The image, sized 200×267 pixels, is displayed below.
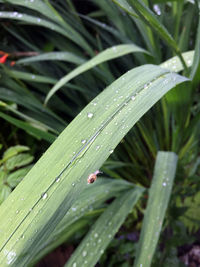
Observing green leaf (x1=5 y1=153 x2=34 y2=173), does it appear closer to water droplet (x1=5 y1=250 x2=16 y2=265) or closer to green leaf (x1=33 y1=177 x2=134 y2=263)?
green leaf (x1=33 y1=177 x2=134 y2=263)

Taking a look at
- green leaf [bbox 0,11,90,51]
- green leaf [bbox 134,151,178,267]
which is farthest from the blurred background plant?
green leaf [bbox 134,151,178,267]

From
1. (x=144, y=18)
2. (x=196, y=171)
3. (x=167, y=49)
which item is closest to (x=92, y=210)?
(x=196, y=171)

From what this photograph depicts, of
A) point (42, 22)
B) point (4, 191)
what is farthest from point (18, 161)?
point (42, 22)

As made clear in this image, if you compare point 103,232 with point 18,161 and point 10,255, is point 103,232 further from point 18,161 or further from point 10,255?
point 10,255

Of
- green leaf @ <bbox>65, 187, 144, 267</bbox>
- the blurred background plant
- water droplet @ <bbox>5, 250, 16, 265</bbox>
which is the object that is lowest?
water droplet @ <bbox>5, 250, 16, 265</bbox>

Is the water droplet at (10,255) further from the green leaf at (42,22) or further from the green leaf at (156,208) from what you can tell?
the green leaf at (42,22)
